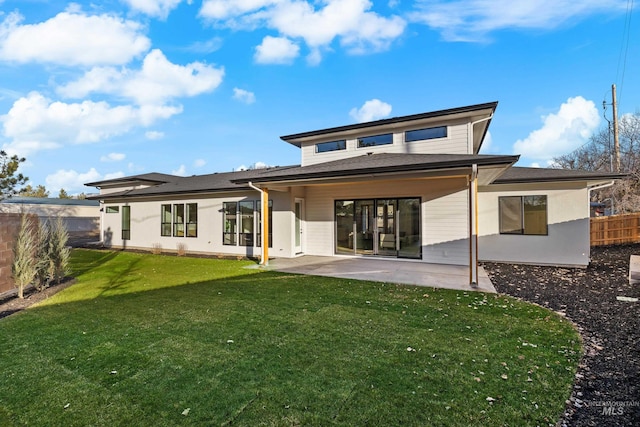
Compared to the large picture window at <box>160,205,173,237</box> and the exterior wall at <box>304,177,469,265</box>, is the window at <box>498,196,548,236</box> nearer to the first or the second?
the exterior wall at <box>304,177,469,265</box>

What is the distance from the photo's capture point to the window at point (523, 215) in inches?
389

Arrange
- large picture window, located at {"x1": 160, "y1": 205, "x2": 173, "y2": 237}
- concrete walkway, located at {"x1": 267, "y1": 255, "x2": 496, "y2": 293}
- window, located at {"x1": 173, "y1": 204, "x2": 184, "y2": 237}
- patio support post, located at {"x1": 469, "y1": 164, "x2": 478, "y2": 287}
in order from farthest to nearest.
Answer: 1. large picture window, located at {"x1": 160, "y1": 205, "x2": 173, "y2": 237}
2. window, located at {"x1": 173, "y1": 204, "x2": 184, "y2": 237}
3. concrete walkway, located at {"x1": 267, "y1": 255, "x2": 496, "y2": 293}
4. patio support post, located at {"x1": 469, "y1": 164, "x2": 478, "y2": 287}

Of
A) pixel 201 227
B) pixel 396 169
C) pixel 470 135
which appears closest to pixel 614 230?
pixel 470 135

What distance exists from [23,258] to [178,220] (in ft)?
27.0

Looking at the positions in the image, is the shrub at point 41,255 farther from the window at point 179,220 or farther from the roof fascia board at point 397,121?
the roof fascia board at point 397,121

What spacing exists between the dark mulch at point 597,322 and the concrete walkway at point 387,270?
0.81 metres

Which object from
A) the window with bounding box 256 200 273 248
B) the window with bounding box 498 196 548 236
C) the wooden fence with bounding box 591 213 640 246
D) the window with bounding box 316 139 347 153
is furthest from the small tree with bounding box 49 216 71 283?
the wooden fence with bounding box 591 213 640 246

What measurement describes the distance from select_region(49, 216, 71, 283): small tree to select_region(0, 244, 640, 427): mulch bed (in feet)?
1.02

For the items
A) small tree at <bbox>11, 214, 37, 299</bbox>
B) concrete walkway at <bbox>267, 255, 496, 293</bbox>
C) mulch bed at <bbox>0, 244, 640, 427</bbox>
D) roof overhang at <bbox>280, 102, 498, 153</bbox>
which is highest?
roof overhang at <bbox>280, 102, 498, 153</bbox>

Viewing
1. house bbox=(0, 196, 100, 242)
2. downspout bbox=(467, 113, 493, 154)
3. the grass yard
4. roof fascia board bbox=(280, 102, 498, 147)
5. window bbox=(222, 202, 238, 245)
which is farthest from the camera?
house bbox=(0, 196, 100, 242)

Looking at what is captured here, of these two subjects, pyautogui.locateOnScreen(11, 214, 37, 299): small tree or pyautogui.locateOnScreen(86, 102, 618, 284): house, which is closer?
pyautogui.locateOnScreen(11, 214, 37, 299): small tree

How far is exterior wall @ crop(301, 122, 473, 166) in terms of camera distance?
10.2 m

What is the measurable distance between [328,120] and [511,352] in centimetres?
1750

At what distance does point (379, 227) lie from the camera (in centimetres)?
1107
